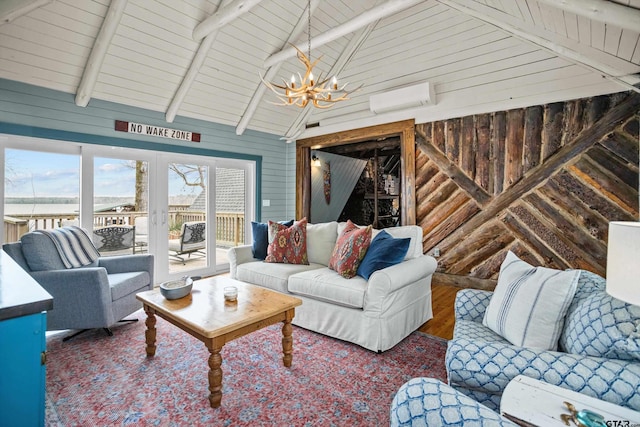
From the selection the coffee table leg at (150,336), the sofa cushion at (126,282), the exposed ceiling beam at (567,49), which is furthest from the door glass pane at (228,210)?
the exposed ceiling beam at (567,49)

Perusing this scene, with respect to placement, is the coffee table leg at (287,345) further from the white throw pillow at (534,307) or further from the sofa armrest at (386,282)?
the white throw pillow at (534,307)

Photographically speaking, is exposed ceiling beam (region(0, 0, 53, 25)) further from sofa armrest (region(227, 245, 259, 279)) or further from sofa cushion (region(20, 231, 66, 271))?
sofa armrest (region(227, 245, 259, 279))

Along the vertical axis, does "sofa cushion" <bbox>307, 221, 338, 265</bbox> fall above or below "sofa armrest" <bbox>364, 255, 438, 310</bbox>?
above

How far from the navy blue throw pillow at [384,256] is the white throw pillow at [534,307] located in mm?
971

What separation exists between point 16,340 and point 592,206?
4.63 metres

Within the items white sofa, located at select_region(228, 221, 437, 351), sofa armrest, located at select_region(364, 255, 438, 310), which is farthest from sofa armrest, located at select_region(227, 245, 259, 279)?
sofa armrest, located at select_region(364, 255, 438, 310)

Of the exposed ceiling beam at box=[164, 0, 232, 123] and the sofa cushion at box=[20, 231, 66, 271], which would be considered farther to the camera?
the exposed ceiling beam at box=[164, 0, 232, 123]

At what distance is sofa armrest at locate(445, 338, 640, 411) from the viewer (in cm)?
105

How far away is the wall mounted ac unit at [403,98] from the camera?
4320 millimetres

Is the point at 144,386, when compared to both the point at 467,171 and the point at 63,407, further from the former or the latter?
the point at 467,171

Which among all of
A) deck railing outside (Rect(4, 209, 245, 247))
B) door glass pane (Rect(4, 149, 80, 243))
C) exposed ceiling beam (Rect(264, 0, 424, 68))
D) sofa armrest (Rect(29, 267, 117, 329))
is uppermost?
exposed ceiling beam (Rect(264, 0, 424, 68))

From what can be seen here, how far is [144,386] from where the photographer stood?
6.70 ft

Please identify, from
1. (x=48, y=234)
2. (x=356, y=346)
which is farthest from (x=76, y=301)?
(x=356, y=346)

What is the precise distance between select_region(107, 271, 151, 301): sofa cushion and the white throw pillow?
295cm
